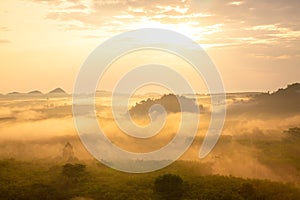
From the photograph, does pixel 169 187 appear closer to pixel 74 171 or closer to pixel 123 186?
pixel 123 186

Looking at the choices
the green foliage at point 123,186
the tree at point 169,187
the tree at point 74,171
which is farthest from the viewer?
the tree at point 74,171

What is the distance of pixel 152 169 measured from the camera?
199000 mm

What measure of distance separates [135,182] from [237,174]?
56.2 m

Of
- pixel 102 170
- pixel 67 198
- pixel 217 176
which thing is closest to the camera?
pixel 67 198

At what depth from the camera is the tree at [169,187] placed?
139 meters

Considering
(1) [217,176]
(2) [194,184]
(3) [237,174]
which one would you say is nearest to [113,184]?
(2) [194,184]

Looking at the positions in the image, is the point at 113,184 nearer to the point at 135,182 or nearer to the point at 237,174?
the point at 135,182

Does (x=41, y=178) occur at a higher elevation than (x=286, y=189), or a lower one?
higher

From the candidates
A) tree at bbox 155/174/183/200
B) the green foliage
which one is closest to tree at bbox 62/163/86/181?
the green foliage

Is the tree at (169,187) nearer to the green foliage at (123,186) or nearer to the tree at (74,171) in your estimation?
the green foliage at (123,186)

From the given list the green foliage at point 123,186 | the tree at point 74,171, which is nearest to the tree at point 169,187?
the green foliage at point 123,186

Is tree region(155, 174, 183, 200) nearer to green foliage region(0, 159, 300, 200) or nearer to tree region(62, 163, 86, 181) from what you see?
green foliage region(0, 159, 300, 200)

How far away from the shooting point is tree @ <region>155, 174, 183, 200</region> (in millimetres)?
139000

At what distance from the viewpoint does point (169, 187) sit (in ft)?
484
